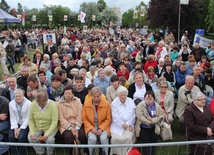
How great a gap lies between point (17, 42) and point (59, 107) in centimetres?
1401

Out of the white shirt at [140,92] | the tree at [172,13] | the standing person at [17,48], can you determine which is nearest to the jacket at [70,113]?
the white shirt at [140,92]

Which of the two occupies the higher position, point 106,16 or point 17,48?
point 106,16

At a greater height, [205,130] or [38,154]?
[205,130]

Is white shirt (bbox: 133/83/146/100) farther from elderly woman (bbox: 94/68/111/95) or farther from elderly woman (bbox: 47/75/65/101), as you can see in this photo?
elderly woman (bbox: 47/75/65/101)

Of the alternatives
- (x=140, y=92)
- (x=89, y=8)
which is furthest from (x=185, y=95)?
(x=89, y=8)

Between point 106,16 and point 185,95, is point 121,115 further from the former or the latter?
point 106,16

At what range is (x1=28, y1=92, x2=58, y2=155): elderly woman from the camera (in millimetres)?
4762

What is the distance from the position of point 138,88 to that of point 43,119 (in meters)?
2.36

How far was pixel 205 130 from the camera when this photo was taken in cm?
445

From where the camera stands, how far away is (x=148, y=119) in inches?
190

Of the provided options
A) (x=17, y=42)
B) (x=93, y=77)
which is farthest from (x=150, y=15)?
(x=93, y=77)

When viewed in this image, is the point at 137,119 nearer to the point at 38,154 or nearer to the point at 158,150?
the point at 158,150

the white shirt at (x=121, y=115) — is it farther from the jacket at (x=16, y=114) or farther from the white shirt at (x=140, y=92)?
the jacket at (x=16, y=114)

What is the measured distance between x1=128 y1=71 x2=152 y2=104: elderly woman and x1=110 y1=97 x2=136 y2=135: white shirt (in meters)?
0.86
